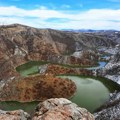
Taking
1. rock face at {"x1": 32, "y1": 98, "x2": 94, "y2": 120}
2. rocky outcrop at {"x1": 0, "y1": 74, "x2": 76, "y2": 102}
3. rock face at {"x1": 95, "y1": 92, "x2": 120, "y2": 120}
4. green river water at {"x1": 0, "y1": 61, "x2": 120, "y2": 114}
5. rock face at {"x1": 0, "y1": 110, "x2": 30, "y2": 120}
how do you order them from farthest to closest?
rocky outcrop at {"x1": 0, "y1": 74, "x2": 76, "y2": 102}, green river water at {"x1": 0, "y1": 61, "x2": 120, "y2": 114}, rock face at {"x1": 95, "y1": 92, "x2": 120, "y2": 120}, rock face at {"x1": 0, "y1": 110, "x2": 30, "y2": 120}, rock face at {"x1": 32, "y1": 98, "x2": 94, "y2": 120}

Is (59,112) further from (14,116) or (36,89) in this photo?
(36,89)

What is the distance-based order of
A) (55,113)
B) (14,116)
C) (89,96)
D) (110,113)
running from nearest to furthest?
(55,113)
(14,116)
(110,113)
(89,96)

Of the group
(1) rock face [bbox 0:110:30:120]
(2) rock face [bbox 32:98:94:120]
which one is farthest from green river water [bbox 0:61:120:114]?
(2) rock face [bbox 32:98:94:120]

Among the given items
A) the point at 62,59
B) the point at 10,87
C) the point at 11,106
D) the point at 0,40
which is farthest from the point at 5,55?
the point at 11,106

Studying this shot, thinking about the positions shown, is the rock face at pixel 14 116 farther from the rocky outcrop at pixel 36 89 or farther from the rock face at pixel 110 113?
the rocky outcrop at pixel 36 89

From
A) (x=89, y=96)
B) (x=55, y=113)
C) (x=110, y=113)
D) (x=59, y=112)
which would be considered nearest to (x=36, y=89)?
(x=89, y=96)

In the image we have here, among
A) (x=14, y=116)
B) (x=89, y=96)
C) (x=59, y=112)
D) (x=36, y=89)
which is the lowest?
(x=89, y=96)

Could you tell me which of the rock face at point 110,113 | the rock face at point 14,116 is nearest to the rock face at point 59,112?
the rock face at point 14,116

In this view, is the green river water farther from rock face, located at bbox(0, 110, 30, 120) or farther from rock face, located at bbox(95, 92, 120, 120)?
rock face, located at bbox(0, 110, 30, 120)

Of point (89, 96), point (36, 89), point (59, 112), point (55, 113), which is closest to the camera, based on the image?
point (55, 113)

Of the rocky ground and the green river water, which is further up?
the rocky ground
